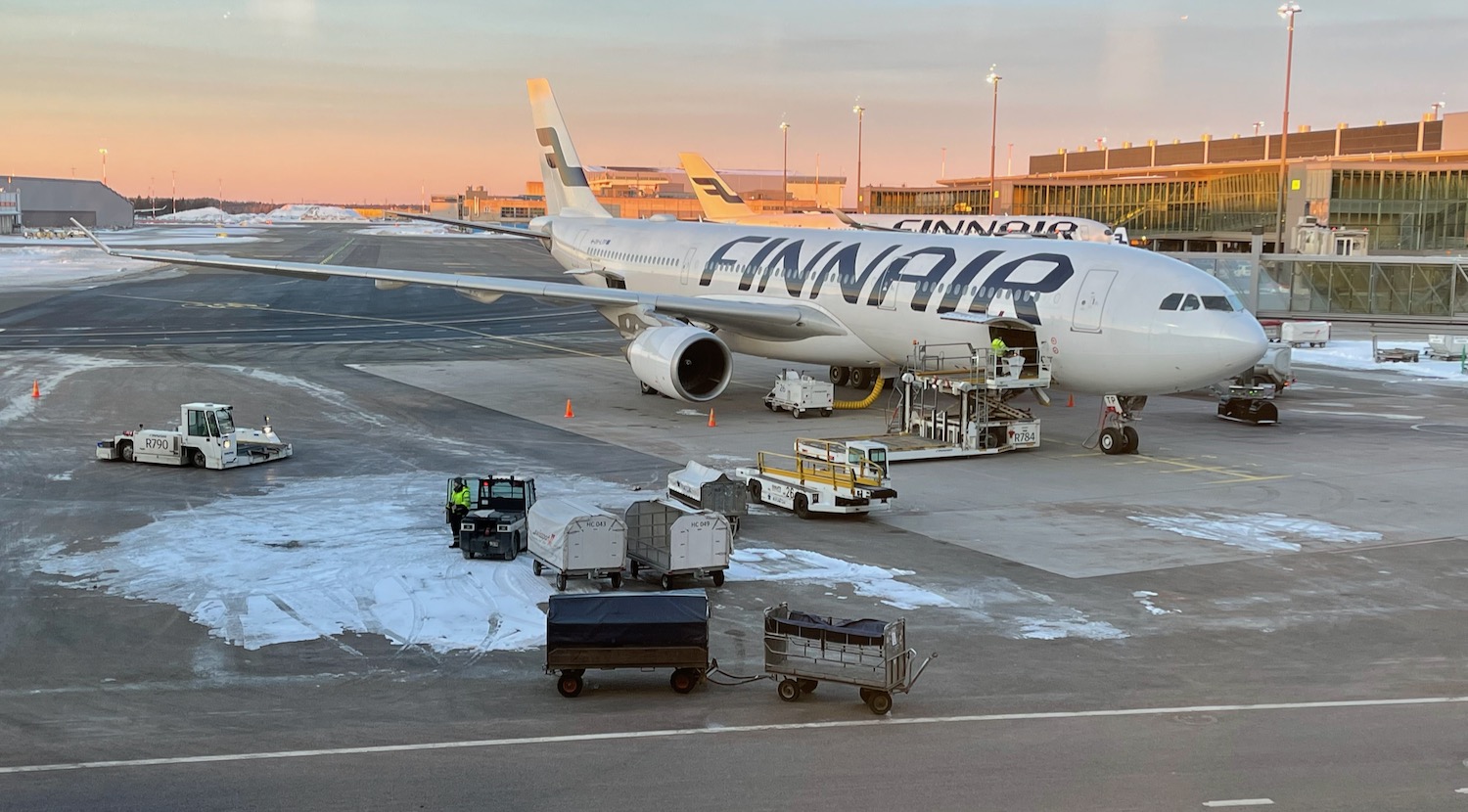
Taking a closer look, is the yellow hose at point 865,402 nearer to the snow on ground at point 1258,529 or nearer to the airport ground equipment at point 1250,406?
the airport ground equipment at point 1250,406

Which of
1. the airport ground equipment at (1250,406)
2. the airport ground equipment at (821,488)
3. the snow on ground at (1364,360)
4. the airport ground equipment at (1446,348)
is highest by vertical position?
the airport ground equipment at (1446,348)

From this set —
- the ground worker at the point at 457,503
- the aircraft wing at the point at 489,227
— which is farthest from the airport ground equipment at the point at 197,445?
the aircraft wing at the point at 489,227

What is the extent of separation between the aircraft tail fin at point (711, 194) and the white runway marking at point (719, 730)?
275ft

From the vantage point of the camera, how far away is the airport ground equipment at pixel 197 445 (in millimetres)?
27219

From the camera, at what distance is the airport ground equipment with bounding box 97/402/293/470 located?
1072 inches

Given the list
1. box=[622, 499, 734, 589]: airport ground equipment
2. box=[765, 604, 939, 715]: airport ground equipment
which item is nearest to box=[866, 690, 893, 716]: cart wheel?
box=[765, 604, 939, 715]: airport ground equipment

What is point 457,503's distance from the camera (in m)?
21.8

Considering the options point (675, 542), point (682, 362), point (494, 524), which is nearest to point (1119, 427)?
point (682, 362)

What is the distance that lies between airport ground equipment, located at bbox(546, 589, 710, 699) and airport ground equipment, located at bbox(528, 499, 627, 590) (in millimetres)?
3701

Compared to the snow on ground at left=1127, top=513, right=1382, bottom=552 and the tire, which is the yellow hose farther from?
the snow on ground at left=1127, top=513, right=1382, bottom=552

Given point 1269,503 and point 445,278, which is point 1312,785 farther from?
point 445,278

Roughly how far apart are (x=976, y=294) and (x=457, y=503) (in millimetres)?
14282

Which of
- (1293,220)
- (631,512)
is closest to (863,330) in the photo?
(631,512)

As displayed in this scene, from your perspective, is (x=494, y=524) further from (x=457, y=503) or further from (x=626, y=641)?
(x=626, y=641)
